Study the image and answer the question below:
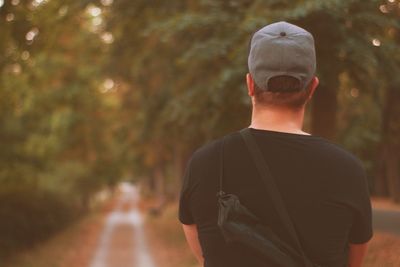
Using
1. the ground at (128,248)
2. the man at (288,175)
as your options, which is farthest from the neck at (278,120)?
the ground at (128,248)

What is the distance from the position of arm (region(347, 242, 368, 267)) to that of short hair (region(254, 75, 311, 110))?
0.52 metres

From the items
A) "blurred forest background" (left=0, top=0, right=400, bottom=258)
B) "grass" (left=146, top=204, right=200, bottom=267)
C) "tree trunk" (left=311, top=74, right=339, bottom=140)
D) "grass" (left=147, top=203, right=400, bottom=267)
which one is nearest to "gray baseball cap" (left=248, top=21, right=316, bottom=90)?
"blurred forest background" (left=0, top=0, right=400, bottom=258)

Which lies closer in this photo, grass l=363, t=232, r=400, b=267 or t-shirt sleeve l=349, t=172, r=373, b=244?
t-shirt sleeve l=349, t=172, r=373, b=244

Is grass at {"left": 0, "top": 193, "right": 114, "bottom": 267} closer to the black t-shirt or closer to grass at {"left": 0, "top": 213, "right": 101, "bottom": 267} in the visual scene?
grass at {"left": 0, "top": 213, "right": 101, "bottom": 267}

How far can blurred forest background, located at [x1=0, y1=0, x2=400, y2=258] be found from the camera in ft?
A: 25.4

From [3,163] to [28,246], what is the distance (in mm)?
2695

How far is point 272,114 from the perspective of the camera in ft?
6.66

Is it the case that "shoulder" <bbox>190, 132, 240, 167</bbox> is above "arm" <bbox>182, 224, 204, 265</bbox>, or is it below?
above

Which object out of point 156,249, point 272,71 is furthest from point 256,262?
point 156,249

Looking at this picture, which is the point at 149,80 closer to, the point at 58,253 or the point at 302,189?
the point at 58,253

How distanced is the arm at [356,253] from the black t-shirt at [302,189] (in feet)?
0.10

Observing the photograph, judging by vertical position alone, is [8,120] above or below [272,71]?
below

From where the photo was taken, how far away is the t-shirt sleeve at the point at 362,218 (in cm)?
189

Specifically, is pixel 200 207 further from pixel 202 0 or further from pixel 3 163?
pixel 3 163
